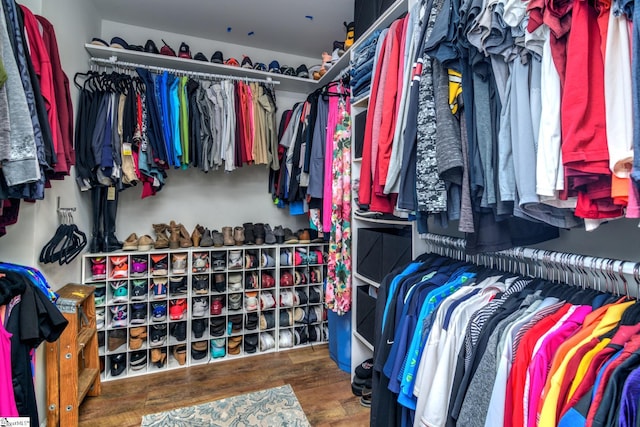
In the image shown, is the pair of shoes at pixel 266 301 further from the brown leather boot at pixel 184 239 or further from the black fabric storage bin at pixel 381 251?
the black fabric storage bin at pixel 381 251

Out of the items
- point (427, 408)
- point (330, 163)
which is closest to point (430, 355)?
point (427, 408)

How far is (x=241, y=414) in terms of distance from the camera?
1.72 meters

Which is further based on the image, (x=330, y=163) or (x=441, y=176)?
(x=330, y=163)

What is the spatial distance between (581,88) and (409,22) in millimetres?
799

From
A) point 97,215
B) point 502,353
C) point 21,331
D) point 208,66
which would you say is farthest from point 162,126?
point 502,353

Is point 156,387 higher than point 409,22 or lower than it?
lower

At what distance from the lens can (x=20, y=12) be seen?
3.87ft

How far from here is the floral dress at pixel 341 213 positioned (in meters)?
2.06

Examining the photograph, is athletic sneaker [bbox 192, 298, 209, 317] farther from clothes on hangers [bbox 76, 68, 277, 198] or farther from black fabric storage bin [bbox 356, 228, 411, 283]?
black fabric storage bin [bbox 356, 228, 411, 283]

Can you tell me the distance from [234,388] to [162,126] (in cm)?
174

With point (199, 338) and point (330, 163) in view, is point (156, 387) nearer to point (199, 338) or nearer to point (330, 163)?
point (199, 338)

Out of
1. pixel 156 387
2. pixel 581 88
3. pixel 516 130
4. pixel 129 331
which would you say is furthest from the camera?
pixel 129 331

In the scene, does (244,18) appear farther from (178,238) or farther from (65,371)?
(65,371)

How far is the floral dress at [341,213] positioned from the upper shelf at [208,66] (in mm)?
518
